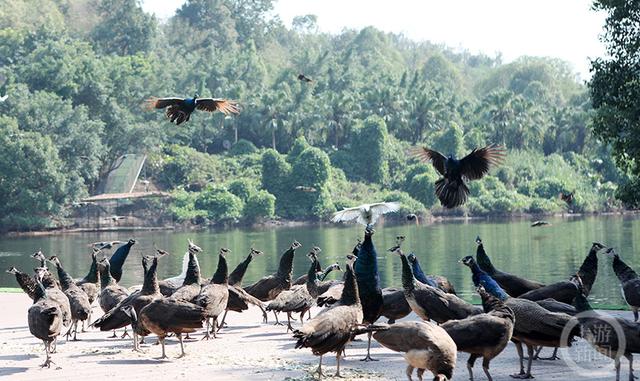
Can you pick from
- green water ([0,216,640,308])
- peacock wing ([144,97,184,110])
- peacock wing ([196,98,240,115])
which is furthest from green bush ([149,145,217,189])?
peacock wing ([144,97,184,110])

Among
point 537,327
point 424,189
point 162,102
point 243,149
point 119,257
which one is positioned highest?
point 243,149

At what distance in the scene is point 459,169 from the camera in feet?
53.3

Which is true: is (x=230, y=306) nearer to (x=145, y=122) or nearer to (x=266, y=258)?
(x=266, y=258)

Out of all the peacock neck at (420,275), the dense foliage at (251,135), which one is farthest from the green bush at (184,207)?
the peacock neck at (420,275)

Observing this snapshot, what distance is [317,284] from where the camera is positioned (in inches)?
593

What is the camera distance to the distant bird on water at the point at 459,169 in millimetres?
16141

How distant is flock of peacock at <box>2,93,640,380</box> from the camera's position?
381 inches

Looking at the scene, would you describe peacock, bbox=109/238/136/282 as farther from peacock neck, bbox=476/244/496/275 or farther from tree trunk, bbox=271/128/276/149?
tree trunk, bbox=271/128/276/149

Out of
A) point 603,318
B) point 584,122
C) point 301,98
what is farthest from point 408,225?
point 603,318

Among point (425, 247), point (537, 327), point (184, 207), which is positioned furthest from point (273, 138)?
point (537, 327)

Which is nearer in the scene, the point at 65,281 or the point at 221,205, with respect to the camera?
the point at 65,281

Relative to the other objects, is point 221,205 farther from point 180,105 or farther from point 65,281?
point 65,281

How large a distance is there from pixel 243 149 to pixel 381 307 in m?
69.6

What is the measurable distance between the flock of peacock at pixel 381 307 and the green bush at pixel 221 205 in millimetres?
52756
